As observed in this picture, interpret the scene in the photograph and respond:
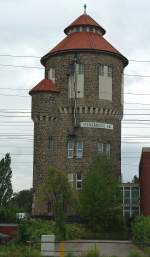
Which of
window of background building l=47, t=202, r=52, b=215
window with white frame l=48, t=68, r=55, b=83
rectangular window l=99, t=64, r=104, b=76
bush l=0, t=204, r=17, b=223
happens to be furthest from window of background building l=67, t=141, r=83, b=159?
bush l=0, t=204, r=17, b=223

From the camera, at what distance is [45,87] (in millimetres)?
71250

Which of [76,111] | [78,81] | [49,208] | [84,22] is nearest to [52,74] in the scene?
[78,81]

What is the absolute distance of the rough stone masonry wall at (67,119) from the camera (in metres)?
70.6

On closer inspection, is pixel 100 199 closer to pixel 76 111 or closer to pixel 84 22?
pixel 76 111

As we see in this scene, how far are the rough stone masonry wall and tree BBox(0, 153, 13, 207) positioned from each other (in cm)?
2501

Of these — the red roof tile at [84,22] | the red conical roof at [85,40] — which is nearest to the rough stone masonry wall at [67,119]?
the red conical roof at [85,40]

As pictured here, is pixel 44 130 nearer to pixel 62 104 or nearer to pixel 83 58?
pixel 62 104

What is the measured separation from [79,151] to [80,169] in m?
1.98

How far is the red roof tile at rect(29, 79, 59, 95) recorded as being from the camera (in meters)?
70.9

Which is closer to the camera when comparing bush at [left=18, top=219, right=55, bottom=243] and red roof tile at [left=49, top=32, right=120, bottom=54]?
bush at [left=18, top=219, right=55, bottom=243]

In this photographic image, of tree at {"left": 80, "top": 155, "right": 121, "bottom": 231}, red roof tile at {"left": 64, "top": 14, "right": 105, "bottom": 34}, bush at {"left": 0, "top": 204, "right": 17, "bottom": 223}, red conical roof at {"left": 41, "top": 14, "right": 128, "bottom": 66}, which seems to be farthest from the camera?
red roof tile at {"left": 64, "top": 14, "right": 105, "bottom": 34}

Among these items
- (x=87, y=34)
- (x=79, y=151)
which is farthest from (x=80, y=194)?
(x=87, y=34)

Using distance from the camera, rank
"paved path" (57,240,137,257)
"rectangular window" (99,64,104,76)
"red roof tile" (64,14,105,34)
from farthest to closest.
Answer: "red roof tile" (64,14,105,34) < "rectangular window" (99,64,104,76) < "paved path" (57,240,137,257)

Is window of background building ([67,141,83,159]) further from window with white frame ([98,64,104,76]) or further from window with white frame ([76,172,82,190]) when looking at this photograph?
window with white frame ([98,64,104,76])
